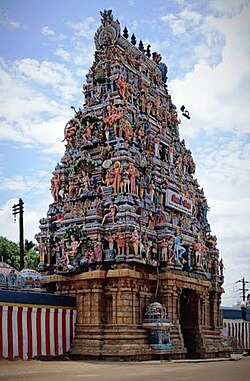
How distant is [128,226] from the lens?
29578 millimetres

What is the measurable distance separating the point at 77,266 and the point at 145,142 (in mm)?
8405

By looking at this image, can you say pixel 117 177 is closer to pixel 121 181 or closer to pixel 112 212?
pixel 121 181

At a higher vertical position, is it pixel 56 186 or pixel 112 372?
pixel 56 186

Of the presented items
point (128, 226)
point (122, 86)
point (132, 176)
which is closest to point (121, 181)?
point (132, 176)

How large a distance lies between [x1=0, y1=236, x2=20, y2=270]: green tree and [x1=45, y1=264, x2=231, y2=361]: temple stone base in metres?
20.3

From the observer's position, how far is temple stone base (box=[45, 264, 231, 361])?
92.0 feet

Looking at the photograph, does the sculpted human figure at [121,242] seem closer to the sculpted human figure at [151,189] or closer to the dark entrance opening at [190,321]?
the sculpted human figure at [151,189]

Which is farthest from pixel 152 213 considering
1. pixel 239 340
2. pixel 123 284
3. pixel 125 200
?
pixel 239 340

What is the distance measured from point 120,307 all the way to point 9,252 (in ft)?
82.8

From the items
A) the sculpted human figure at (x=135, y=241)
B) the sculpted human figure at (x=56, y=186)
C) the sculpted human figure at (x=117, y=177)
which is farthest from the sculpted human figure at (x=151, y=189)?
the sculpted human figure at (x=56, y=186)

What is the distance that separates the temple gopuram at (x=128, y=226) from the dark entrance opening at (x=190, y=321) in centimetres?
6

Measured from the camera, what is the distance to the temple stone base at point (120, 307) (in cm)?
2803

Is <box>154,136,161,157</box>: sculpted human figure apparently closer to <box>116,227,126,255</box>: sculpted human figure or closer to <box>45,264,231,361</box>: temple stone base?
<box>116,227,126,255</box>: sculpted human figure

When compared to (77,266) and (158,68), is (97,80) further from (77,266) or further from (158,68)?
(77,266)
